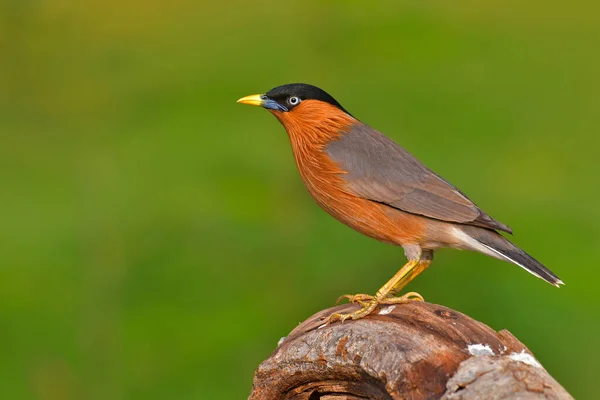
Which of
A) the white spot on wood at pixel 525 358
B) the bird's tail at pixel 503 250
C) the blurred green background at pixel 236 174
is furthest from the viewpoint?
the blurred green background at pixel 236 174

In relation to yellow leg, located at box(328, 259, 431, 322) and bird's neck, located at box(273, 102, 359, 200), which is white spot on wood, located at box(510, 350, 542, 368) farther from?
bird's neck, located at box(273, 102, 359, 200)

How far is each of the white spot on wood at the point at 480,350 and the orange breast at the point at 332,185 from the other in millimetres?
1233

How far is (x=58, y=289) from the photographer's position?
36.3 ft

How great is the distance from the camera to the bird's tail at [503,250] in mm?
6598

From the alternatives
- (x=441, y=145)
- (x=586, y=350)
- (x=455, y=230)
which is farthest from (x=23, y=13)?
(x=455, y=230)

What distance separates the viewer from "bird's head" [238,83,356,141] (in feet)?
24.2

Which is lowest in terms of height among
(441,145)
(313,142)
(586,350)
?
(586,350)

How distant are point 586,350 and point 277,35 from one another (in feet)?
25.8

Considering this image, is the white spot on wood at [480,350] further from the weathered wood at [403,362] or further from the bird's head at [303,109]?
the bird's head at [303,109]

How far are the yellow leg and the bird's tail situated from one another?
0.36m

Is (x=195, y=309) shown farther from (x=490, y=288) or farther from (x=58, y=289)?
(x=490, y=288)

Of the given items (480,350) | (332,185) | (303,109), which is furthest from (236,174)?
(480,350)

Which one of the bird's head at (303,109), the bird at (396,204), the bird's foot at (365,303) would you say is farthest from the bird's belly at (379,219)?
the bird's head at (303,109)

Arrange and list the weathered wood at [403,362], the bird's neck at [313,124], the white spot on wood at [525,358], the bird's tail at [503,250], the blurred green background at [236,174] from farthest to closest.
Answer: the blurred green background at [236,174]
the bird's neck at [313,124]
the bird's tail at [503,250]
the white spot on wood at [525,358]
the weathered wood at [403,362]
